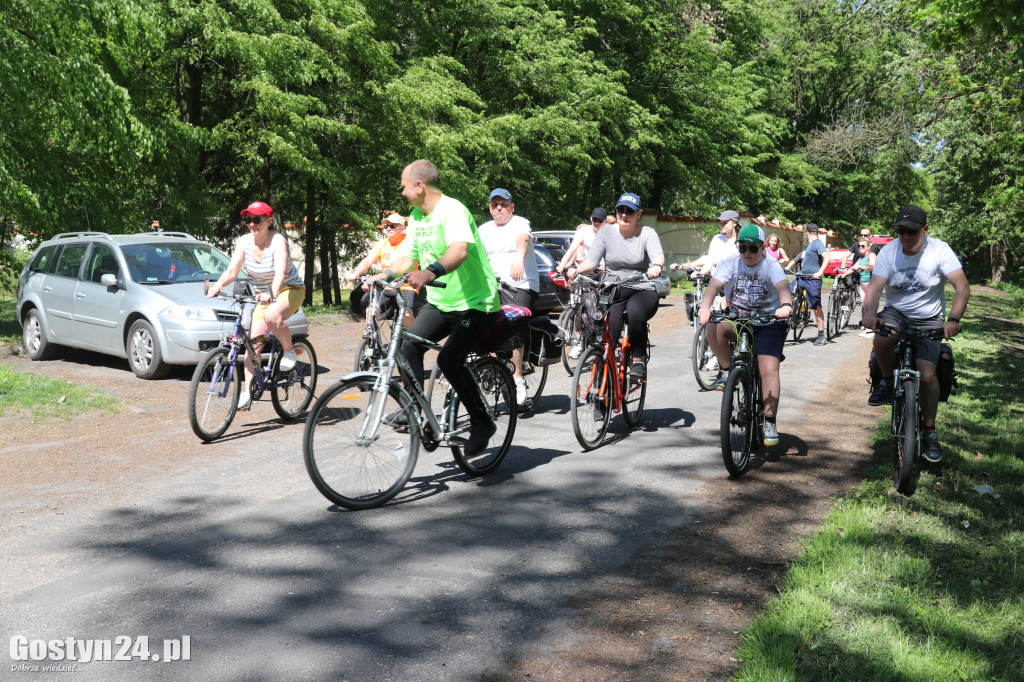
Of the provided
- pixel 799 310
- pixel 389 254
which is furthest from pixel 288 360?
pixel 799 310

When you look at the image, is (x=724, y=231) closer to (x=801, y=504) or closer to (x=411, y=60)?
(x=801, y=504)

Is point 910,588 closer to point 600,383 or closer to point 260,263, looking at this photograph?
point 600,383

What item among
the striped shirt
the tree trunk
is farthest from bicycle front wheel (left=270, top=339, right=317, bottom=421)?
the tree trunk

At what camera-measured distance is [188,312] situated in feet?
35.4

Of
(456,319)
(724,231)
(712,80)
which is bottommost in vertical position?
(456,319)

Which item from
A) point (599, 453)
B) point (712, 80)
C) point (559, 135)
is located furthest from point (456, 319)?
point (712, 80)

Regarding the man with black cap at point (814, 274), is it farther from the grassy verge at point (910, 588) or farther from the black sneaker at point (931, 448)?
the black sneaker at point (931, 448)

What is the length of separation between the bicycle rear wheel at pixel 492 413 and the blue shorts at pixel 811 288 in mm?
11361

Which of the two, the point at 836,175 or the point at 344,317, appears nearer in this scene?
the point at 344,317

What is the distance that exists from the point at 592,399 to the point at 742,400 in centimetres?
125

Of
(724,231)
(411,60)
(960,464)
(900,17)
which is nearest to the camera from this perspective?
(960,464)

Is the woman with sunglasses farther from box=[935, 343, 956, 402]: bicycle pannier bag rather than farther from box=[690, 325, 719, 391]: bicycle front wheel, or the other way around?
box=[690, 325, 719, 391]: bicycle front wheel

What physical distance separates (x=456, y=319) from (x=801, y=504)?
2.60 m

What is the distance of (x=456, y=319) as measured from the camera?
6117 millimetres
